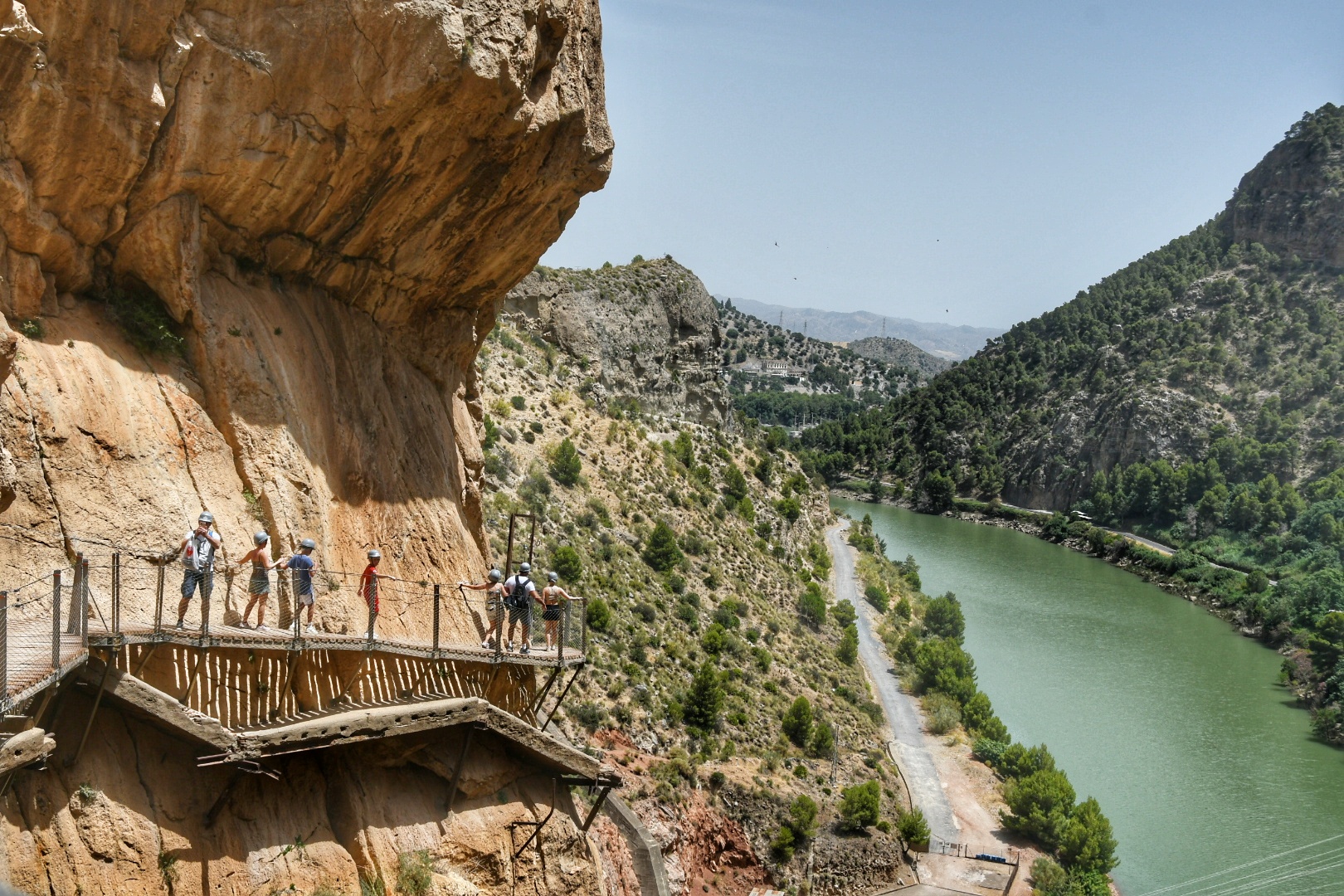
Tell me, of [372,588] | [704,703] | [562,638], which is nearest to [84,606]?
[372,588]

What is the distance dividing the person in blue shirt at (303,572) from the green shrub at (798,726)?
28.9 m

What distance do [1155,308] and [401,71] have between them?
138m

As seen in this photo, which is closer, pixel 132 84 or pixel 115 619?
pixel 115 619

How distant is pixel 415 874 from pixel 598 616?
2296cm

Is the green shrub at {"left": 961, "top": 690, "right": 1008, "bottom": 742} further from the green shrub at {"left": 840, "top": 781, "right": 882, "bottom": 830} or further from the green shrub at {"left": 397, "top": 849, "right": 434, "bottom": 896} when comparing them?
the green shrub at {"left": 397, "top": 849, "right": 434, "bottom": 896}

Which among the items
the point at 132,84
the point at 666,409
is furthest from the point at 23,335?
the point at 666,409

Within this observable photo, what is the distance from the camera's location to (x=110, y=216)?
1148 centimetres

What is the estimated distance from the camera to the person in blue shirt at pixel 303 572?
451 inches

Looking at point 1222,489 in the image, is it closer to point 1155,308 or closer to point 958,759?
point 1155,308

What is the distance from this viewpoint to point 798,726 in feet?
127

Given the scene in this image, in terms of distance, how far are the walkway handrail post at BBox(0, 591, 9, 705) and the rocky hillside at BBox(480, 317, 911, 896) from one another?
64.9 ft

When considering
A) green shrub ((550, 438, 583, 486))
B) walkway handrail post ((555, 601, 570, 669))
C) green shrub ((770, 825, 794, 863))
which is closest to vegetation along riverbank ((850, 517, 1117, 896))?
green shrub ((770, 825, 794, 863))

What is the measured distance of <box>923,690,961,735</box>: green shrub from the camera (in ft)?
156

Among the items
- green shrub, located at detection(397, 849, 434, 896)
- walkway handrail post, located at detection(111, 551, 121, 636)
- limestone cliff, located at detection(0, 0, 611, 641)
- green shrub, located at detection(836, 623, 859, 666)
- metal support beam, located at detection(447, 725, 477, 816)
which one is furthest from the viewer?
green shrub, located at detection(836, 623, 859, 666)
